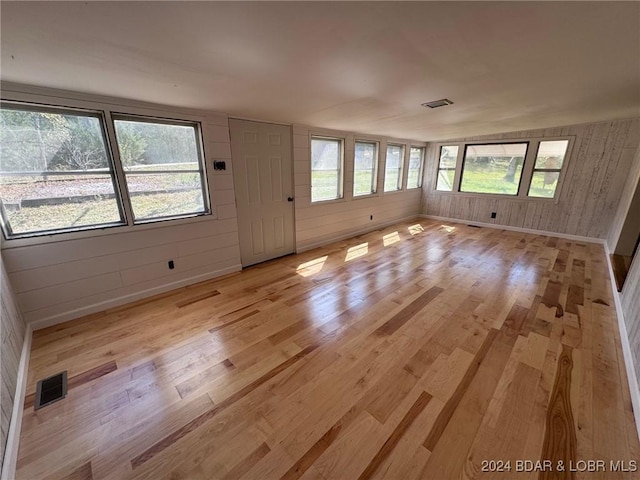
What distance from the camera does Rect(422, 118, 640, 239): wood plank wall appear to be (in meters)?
4.44

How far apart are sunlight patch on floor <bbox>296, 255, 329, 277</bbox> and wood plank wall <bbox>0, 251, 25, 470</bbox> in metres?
2.62

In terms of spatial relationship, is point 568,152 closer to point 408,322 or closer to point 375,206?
point 375,206

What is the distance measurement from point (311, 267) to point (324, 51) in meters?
2.77

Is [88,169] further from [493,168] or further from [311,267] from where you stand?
[493,168]

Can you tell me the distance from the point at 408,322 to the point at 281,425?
4.86 ft

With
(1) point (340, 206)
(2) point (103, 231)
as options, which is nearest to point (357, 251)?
(1) point (340, 206)


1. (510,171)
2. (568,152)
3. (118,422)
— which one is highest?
(568,152)

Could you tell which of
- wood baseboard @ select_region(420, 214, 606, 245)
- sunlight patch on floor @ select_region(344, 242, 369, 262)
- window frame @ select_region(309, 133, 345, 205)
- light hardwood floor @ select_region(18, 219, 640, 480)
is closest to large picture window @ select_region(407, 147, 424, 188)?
wood baseboard @ select_region(420, 214, 606, 245)

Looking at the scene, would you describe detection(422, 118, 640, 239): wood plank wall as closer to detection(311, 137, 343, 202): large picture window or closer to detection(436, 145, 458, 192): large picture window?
detection(436, 145, 458, 192): large picture window

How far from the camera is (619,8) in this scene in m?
1.17

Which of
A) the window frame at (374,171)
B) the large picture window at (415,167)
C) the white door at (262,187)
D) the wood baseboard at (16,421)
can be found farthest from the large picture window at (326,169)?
the wood baseboard at (16,421)

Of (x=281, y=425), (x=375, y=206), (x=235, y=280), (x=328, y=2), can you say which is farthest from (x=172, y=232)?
(x=375, y=206)

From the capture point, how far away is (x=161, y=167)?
112 inches

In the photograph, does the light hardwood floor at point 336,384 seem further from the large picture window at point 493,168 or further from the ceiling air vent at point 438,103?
the large picture window at point 493,168
